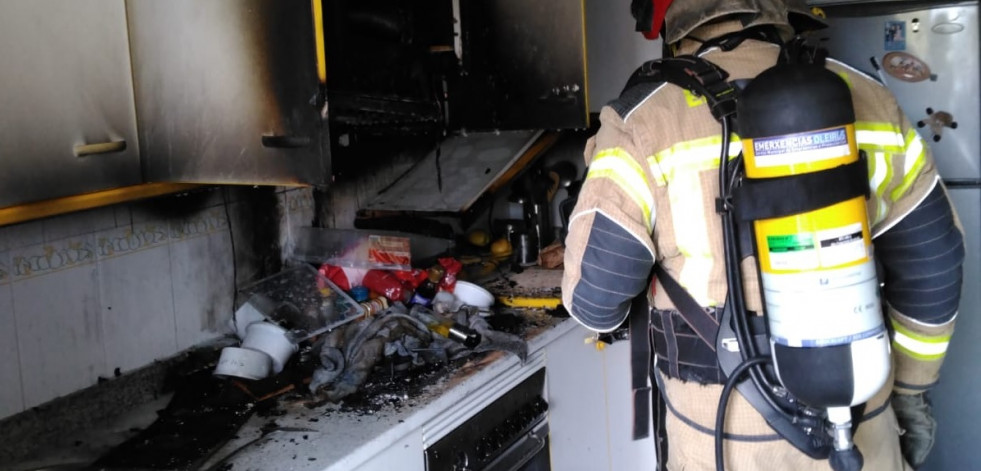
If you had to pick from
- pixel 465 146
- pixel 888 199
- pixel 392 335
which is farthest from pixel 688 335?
pixel 465 146

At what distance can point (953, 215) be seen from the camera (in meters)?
1.57

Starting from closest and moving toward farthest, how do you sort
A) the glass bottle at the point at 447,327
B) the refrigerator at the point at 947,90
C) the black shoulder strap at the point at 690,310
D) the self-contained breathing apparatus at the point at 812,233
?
the self-contained breathing apparatus at the point at 812,233 → the black shoulder strap at the point at 690,310 → the glass bottle at the point at 447,327 → the refrigerator at the point at 947,90

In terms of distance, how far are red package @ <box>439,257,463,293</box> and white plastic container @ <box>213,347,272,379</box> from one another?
0.63 m

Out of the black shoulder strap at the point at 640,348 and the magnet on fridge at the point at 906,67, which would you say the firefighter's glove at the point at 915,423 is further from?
the magnet on fridge at the point at 906,67

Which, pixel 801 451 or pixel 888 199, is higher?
pixel 888 199

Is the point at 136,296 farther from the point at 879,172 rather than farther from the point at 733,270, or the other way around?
the point at 879,172

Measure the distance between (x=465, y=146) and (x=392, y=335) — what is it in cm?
94

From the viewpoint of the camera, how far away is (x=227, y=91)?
1.61 meters

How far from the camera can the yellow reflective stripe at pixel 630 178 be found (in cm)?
145

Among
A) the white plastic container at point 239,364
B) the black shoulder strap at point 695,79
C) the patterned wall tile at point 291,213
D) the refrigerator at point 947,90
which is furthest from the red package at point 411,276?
the refrigerator at point 947,90

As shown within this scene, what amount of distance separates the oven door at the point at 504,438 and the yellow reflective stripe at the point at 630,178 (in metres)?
0.66

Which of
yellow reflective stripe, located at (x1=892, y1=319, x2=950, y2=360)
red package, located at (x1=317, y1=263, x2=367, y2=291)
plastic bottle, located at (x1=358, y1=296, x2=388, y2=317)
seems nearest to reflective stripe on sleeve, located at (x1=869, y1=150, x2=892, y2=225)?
yellow reflective stripe, located at (x1=892, y1=319, x2=950, y2=360)

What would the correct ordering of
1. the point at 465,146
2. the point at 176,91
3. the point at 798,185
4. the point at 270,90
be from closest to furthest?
1. the point at 798,185
2. the point at 270,90
3. the point at 176,91
4. the point at 465,146

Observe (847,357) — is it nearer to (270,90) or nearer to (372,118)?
(270,90)
